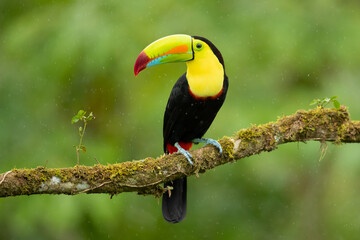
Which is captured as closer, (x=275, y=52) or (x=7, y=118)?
(x=275, y=52)

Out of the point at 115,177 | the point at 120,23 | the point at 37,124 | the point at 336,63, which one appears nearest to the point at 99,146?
the point at 37,124

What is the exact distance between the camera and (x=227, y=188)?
654 centimetres

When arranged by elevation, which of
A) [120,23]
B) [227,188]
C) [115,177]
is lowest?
[115,177]

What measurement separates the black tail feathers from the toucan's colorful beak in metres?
0.89

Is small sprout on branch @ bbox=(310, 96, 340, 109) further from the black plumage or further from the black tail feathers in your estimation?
the black tail feathers

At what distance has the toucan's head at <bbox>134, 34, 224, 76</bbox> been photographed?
4039 millimetres

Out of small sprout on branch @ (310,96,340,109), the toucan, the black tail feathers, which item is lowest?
the black tail feathers

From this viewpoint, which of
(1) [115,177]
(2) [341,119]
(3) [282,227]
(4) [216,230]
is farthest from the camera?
(3) [282,227]

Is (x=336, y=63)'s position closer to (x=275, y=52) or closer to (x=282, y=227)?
(x=275, y=52)

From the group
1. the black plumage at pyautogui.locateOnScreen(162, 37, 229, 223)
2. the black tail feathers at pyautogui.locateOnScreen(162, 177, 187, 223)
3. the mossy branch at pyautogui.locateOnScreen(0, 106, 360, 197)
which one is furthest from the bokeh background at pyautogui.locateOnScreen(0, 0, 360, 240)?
the mossy branch at pyautogui.locateOnScreen(0, 106, 360, 197)

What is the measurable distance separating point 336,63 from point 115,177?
308 cm

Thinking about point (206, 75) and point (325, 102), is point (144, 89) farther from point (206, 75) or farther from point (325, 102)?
point (325, 102)

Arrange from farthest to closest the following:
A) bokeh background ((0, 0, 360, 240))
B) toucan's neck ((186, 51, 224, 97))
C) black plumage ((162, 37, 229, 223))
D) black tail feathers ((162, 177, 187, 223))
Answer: bokeh background ((0, 0, 360, 240))
black tail feathers ((162, 177, 187, 223))
black plumage ((162, 37, 229, 223))
toucan's neck ((186, 51, 224, 97))

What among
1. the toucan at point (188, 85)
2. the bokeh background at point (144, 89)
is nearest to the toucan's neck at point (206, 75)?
the toucan at point (188, 85)
